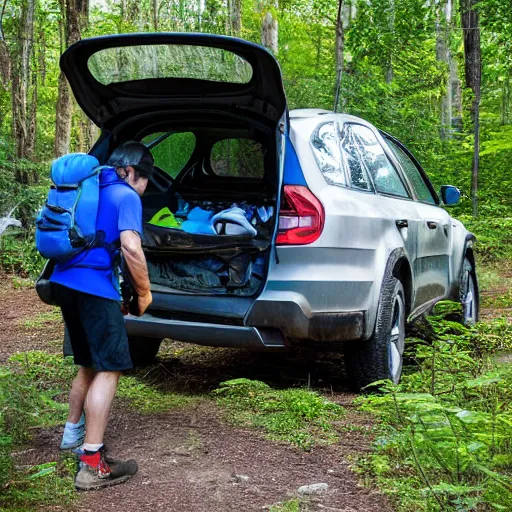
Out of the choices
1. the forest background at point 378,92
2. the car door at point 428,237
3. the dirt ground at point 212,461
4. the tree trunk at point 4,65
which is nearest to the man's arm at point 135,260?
the dirt ground at point 212,461

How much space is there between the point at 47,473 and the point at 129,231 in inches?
48.3

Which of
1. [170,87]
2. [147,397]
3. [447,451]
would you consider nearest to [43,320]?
[147,397]

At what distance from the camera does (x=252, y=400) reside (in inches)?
195

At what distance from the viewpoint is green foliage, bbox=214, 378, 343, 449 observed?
4.35 m

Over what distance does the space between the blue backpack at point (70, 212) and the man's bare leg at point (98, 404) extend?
2.08ft

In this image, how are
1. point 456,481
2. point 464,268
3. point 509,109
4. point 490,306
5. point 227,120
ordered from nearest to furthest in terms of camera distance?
point 456,481 → point 227,120 → point 464,268 → point 490,306 → point 509,109

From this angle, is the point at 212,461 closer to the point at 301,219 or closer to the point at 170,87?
the point at 301,219

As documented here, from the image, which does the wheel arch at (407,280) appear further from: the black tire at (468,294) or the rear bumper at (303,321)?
the black tire at (468,294)

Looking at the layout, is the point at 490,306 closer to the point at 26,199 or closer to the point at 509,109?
the point at 26,199

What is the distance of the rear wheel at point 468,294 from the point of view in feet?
25.2

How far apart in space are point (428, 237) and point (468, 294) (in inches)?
70.9

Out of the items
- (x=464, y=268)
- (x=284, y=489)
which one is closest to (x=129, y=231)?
(x=284, y=489)

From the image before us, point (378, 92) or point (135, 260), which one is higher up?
point (378, 92)

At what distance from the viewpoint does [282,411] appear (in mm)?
4754
